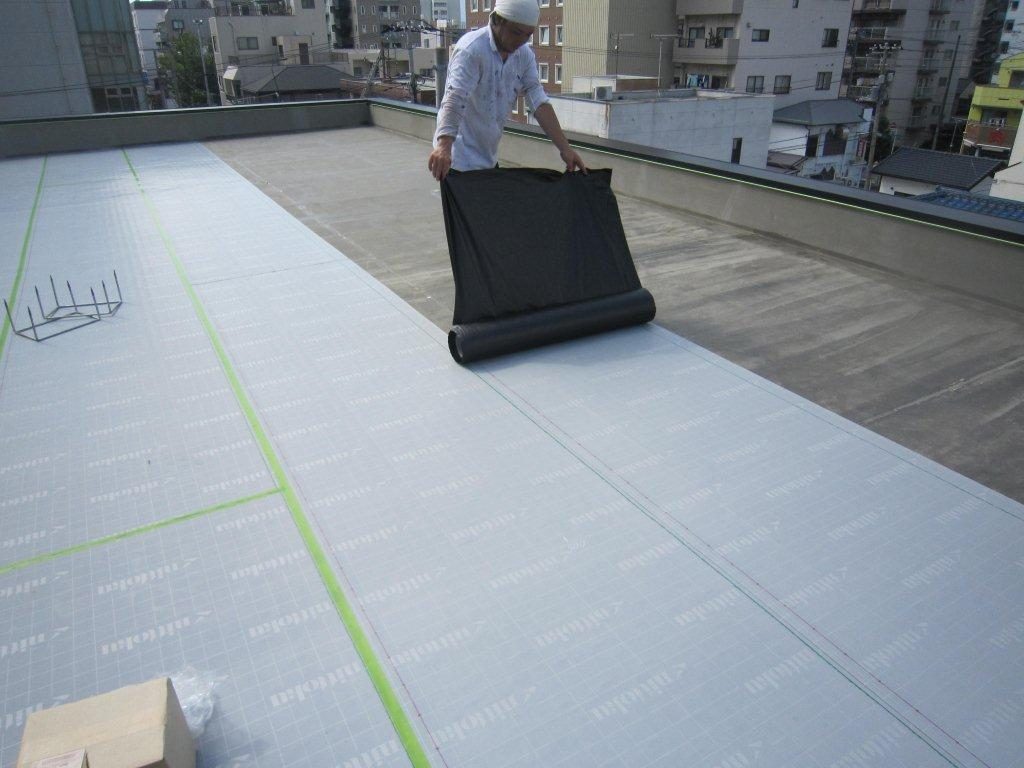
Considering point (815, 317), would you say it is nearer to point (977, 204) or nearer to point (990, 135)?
point (977, 204)

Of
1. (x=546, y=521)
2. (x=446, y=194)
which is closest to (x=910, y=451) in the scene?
(x=546, y=521)

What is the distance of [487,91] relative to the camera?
3.47 meters

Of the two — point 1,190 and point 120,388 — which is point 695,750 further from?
point 1,190

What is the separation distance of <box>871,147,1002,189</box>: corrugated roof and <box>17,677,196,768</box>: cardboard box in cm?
2344

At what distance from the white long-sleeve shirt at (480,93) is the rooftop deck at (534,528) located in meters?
0.92

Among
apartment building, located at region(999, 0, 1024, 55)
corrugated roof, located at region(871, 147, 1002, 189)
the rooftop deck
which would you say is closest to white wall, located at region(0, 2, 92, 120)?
the rooftop deck

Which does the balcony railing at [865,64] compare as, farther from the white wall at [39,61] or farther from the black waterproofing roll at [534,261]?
the black waterproofing roll at [534,261]

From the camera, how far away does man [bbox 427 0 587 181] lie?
3.22 meters

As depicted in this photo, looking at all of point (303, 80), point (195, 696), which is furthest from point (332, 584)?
point (303, 80)

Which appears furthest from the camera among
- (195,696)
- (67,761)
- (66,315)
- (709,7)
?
(709,7)

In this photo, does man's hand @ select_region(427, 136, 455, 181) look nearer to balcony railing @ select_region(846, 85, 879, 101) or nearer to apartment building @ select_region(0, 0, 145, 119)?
apartment building @ select_region(0, 0, 145, 119)

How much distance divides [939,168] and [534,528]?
23234 mm

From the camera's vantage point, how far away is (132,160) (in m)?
8.64

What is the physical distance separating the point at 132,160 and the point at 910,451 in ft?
30.3
